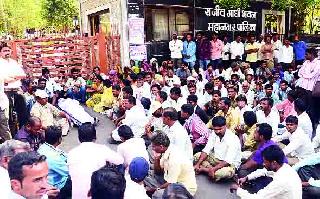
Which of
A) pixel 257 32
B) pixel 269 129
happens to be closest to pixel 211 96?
pixel 269 129

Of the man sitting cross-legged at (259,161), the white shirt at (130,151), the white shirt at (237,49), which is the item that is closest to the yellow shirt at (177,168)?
the white shirt at (130,151)

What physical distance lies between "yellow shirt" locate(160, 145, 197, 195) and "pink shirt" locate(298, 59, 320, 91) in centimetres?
444

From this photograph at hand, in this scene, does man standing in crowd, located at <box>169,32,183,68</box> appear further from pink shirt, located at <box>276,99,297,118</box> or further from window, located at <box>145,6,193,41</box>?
pink shirt, located at <box>276,99,297,118</box>

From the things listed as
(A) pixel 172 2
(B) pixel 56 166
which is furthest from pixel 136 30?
(B) pixel 56 166

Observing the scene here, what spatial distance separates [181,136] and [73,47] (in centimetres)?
831

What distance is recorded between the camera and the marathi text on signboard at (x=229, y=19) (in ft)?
47.4

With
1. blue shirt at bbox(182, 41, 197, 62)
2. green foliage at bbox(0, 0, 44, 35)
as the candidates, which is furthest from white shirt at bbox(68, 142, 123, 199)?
green foliage at bbox(0, 0, 44, 35)

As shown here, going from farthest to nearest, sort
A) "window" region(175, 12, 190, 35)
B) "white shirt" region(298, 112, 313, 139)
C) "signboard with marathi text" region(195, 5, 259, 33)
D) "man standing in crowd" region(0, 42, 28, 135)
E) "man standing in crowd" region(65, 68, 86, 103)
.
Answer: "signboard with marathi text" region(195, 5, 259, 33) < "window" region(175, 12, 190, 35) < "man standing in crowd" region(65, 68, 86, 103) < "white shirt" region(298, 112, 313, 139) < "man standing in crowd" region(0, 42, 28, 135)

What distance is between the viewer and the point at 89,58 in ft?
43.8

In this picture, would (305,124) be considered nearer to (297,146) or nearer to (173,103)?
(297,146)

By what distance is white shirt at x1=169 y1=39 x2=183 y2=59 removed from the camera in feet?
41.1

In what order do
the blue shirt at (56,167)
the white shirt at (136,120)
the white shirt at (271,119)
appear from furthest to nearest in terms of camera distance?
the white shirt at (136,120) → the white shirt at (271,119) → the blue shirt at (56,167)

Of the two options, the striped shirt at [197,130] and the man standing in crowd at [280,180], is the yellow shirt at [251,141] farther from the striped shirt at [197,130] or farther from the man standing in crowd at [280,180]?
the man standing in crowd at [280,180]

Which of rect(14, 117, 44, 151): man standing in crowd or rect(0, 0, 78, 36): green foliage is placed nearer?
rect(14, 117, 44, 151): man standing in crowd
